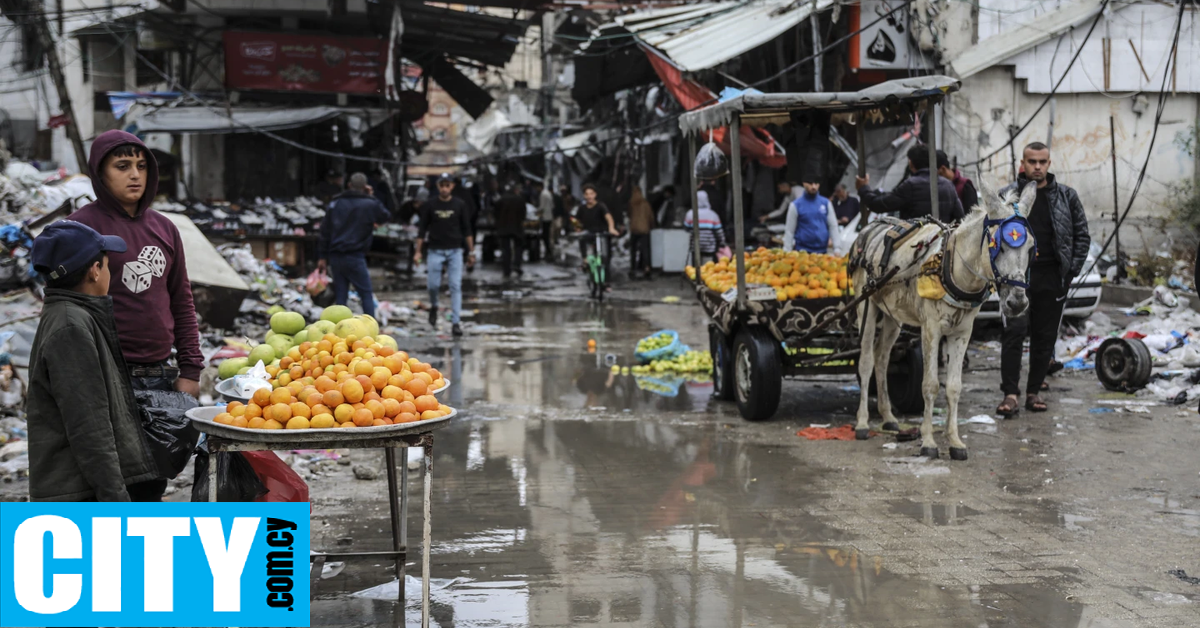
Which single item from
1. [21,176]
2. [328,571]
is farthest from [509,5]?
[328,571]

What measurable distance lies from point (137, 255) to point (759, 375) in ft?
18.4

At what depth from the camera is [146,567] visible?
4.11 metres

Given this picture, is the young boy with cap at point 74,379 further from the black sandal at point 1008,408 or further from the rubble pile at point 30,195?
the rubble pile at point 30,195

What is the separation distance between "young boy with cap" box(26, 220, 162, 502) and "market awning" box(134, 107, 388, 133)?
58.7 ft

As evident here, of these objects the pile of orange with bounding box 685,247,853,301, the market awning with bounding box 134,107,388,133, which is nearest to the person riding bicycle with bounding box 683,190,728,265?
the market awning with bounding box 134,107,388,133

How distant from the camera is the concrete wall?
17.1m

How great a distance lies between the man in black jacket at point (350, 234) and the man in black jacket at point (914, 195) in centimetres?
626

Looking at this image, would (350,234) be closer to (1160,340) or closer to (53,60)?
(53,60)

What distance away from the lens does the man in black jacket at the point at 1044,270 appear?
907 centimetres

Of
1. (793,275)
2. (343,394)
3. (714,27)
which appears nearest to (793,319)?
(793,275)

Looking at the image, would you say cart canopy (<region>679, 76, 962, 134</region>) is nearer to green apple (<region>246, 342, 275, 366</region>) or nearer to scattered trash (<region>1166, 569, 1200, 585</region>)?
scattered trash (<region>1166, 569, 1200, 585</region>)

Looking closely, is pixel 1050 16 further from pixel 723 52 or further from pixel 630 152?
pixel 630 152

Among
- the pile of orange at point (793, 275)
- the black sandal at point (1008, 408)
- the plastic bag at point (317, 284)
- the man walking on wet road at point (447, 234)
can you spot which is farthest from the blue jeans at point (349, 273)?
the black sandal at point (1008, 408)

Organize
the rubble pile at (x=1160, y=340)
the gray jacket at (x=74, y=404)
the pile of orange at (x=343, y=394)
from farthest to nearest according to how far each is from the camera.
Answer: the rubble pile at (x=1160, y=340) < the pile of orange at (x=343, y=394) < the gray jacket at (x=74, y=404)
